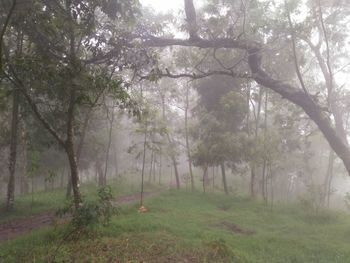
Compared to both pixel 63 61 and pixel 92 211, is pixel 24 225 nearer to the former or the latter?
pixel 92 211

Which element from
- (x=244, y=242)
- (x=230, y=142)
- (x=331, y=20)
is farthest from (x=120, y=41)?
(x=331, y=20)

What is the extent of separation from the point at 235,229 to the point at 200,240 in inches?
116

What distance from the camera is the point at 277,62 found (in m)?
19.9

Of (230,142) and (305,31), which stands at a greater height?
(305,31)

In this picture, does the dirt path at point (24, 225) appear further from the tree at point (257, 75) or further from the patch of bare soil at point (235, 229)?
the tree at point (257, 75)

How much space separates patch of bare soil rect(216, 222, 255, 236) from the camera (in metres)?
12.0

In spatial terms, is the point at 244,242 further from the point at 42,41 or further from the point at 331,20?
the point at 331,20

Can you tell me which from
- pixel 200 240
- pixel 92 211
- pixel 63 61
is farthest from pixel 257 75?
pixel 92 211

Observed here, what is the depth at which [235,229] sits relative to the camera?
12.4m

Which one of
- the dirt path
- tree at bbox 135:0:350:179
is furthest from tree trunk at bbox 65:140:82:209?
tree at bbox 135:0:350:179

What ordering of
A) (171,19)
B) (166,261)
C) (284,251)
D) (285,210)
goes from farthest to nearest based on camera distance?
(171,19)
(285,210)
(284,251)
(166,261)

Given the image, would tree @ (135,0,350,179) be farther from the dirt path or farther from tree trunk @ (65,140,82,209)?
the dirt path

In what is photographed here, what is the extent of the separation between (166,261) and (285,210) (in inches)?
371

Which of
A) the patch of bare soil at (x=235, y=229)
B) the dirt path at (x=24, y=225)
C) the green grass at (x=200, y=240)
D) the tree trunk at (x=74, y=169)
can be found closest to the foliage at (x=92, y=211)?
the tree trunk at (x=74, y=169)
